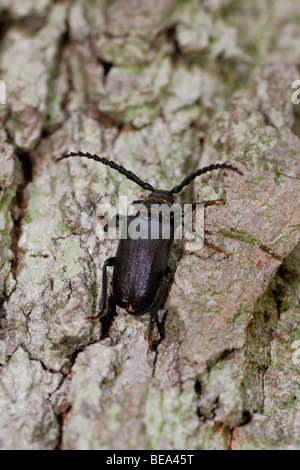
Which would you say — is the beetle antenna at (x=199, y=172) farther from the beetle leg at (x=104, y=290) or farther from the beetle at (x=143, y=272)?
the beetle leg at (x=104, y=290)

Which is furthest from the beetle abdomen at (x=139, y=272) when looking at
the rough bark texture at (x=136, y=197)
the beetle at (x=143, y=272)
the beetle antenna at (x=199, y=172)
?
the beetle antenna at (x=199, y=172)

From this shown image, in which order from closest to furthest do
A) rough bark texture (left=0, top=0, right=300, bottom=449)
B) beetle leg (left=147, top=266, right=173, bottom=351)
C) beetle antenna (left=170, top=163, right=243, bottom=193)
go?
rough bark texture (left=0, top=0, right=300, bottom=449)
beetle leg (left=147, top=266, right=173, bottom=351)
beetle antenna (left=170, top=163, right=243, bottom=193)

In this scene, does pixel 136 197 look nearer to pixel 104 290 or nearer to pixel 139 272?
pixel 139 272

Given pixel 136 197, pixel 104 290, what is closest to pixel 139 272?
pixel 104 290

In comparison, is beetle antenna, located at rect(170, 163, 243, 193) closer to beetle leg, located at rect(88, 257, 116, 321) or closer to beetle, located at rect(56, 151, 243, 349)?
beetle, located at rect(56, 151, 243, 349)

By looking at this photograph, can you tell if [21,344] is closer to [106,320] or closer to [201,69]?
[106,320]

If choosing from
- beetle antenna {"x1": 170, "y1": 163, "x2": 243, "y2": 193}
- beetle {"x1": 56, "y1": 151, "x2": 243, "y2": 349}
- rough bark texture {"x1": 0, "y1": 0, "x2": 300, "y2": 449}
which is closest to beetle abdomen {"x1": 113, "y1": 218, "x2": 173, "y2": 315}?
beetle {"x1": 56, "y1": 151, "x2": 243, "y2": 349}
